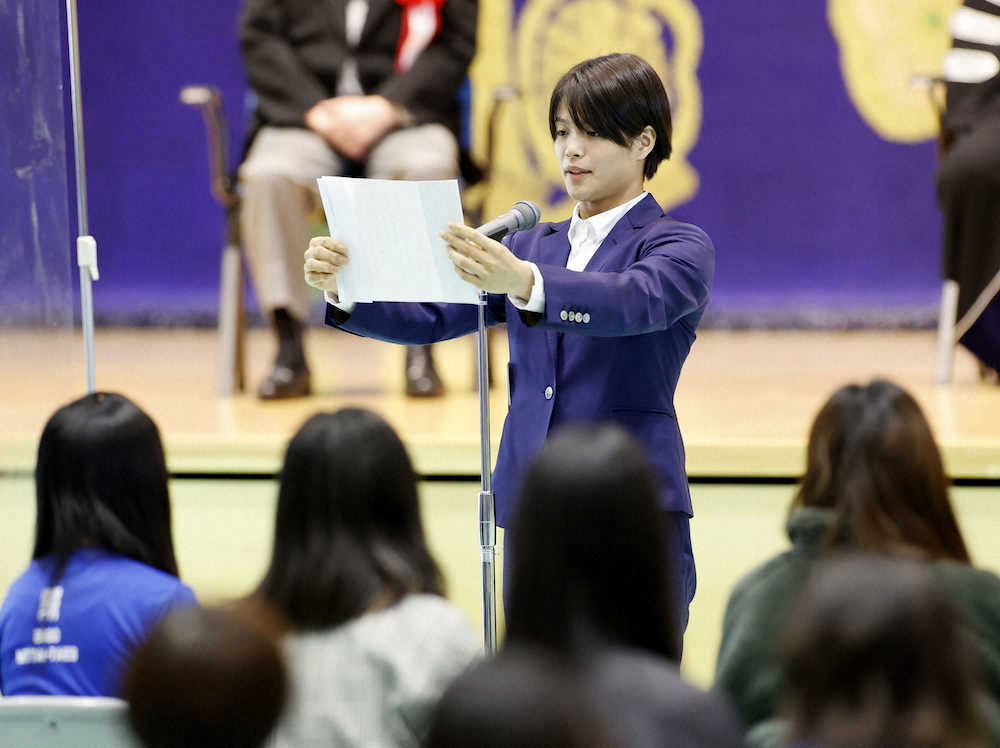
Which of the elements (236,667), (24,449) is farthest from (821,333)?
(236,667)

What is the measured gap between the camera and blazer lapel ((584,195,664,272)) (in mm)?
1967

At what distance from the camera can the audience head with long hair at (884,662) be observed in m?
0.98

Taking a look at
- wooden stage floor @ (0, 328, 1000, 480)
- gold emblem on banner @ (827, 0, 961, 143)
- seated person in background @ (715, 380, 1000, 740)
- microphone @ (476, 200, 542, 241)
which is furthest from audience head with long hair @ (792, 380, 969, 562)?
gold emblem on banner @ (827, 0, 961, 143)

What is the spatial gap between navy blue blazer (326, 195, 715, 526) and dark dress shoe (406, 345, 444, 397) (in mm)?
1779

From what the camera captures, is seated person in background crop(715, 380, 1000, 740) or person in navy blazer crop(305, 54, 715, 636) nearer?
seated person in background crop(715, 380, 1000, 740)

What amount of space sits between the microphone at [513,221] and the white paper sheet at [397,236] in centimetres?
6

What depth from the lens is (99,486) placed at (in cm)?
166

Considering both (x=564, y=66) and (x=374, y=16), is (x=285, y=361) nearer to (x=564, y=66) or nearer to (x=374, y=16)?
(x=374, y=16)

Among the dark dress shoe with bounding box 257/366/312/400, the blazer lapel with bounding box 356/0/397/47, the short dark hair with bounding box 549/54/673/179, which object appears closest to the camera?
the short dark hair with bounding box 549/54/673/179

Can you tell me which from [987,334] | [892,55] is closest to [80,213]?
[987,334]

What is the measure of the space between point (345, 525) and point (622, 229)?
29.1 inches

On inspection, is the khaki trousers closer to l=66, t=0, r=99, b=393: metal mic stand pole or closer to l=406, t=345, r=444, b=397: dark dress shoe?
l=406, t=345, r=444, b=397: dark dress shoe

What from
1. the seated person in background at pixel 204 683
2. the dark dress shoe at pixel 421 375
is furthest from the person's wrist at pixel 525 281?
the dark dress shoe at pixel 421 375

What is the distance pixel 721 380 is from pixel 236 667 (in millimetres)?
3489
